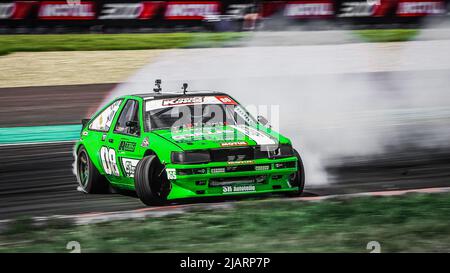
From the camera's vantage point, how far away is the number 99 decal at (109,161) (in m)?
8.55

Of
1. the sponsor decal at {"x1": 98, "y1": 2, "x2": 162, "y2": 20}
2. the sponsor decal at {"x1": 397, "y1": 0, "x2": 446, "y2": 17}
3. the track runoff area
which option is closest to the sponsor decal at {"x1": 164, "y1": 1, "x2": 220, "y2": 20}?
the sponsor decal at {"x1": 98, "y1": 2, "x2": 162, "y2": 20}

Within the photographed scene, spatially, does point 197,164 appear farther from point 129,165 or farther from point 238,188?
point 129,165

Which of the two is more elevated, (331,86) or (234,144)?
(234,144)

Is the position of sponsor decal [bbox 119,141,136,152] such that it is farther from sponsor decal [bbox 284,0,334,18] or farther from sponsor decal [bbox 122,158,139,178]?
sponsor decal [bbox 284,0,334,18]

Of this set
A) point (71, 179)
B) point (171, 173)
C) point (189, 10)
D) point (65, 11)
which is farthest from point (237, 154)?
point (189, 10)

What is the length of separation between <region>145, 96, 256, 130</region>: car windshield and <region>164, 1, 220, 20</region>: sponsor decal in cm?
1500

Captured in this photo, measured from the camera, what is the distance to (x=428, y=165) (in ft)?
34.7

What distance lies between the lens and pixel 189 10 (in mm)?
23734

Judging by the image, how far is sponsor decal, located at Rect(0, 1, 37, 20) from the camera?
21.9 meters

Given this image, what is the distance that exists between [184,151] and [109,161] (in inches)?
49.1

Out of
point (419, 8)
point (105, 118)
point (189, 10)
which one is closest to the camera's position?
point (105, 118)

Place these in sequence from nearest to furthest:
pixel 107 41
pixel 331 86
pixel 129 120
→ pixel 129 120 < pixel 331 86 < pixel 107 41
